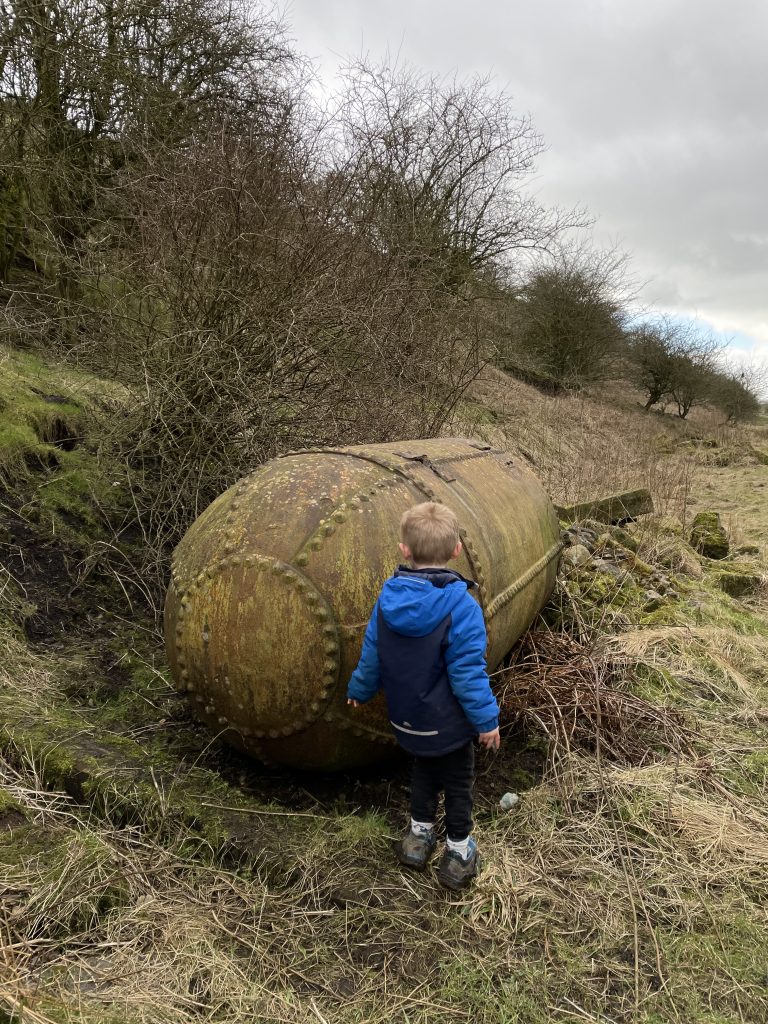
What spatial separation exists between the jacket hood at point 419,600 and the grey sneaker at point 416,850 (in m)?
0.86

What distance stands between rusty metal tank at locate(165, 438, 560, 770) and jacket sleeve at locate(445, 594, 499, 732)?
0.41 meters

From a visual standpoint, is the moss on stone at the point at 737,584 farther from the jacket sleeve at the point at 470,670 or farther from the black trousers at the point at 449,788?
the jacket sleeve at the point at 470,670

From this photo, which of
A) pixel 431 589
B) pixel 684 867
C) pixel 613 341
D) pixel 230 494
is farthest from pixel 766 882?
pixel 613 341

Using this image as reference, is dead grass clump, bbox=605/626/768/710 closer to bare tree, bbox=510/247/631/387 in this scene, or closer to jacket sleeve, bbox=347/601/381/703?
jacket sleeve, bbox=347/601/381/703

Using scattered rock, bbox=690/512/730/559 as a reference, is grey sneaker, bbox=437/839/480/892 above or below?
below

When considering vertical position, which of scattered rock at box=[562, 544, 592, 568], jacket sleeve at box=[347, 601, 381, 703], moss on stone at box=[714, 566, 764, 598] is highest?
jacket sleeve at box=[347, 601, 381, 703]

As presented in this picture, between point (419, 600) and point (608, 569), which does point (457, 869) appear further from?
point (608, 569)

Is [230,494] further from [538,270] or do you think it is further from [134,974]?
[538,270]

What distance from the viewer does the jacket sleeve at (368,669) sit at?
2471mm

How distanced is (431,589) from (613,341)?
21.8 meters

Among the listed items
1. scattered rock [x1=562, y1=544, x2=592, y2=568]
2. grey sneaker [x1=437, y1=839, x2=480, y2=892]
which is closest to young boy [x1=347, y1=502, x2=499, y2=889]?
grey sneaker [x1=437, y1=839, x2=480, y2=892]

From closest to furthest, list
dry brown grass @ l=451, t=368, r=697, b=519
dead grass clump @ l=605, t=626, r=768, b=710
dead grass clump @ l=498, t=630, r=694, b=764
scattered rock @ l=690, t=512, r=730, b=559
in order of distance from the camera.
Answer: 1. dead grass clump @ l=498, t=630, r=694, b=764
2. dead grass clump @ l=605, t=626, r=768, b=710
3. scattered rock @ l=690, t=512, r=730, b=559
4. dry brown grass @ l=451, t=368, r=697, b=519

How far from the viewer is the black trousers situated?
2537 millimetres

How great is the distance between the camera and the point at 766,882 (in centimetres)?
272
